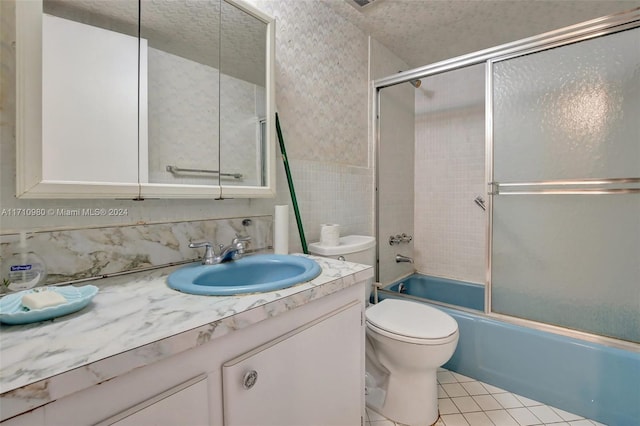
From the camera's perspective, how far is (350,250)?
1.51 metres

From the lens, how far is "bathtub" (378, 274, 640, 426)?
1278 millimetres

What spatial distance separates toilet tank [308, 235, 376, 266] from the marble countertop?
0.60 metres

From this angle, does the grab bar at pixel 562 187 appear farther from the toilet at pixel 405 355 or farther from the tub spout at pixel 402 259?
the tub spout at pixel 402 259

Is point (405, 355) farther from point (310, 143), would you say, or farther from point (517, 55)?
point (517, 55)

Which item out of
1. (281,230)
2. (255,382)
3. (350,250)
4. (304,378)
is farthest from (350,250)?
(255,382)

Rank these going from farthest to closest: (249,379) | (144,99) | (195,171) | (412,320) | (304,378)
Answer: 1. (412,320)
2. (195,171)
3. (144,99)
4. (304,378)
5. (249,379)

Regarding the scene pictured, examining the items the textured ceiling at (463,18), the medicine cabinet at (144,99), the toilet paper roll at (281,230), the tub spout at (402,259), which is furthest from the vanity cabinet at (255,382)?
the textured ceiling at (463,18)

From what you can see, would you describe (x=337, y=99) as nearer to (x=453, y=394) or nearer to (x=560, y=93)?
(x=560, y=93)

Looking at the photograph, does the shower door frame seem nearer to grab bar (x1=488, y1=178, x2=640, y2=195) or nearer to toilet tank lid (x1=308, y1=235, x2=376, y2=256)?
grab bar (x1=488, y1=178, x2=640, y2=195)

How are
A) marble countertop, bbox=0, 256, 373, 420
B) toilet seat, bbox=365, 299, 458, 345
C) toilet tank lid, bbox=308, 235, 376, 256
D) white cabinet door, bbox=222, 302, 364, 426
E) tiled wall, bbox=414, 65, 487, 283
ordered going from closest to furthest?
marble countertop, bbox=0, 256, 373, 420
white cabinet door, bbox=222, 302, 364, 426
toilet seat, bbox=365, 299, 458, 345
toilet tank lid, bbox=308, 235, 376, 256
tiled wall, bbox=414, 65, 487, 283

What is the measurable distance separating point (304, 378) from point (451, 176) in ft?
7.16

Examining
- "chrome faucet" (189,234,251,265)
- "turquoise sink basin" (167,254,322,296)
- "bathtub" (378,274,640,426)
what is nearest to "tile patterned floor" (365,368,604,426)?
"bathtub" (378,274,640,426)

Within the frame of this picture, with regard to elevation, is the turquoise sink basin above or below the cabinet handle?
above

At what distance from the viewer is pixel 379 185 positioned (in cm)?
219
